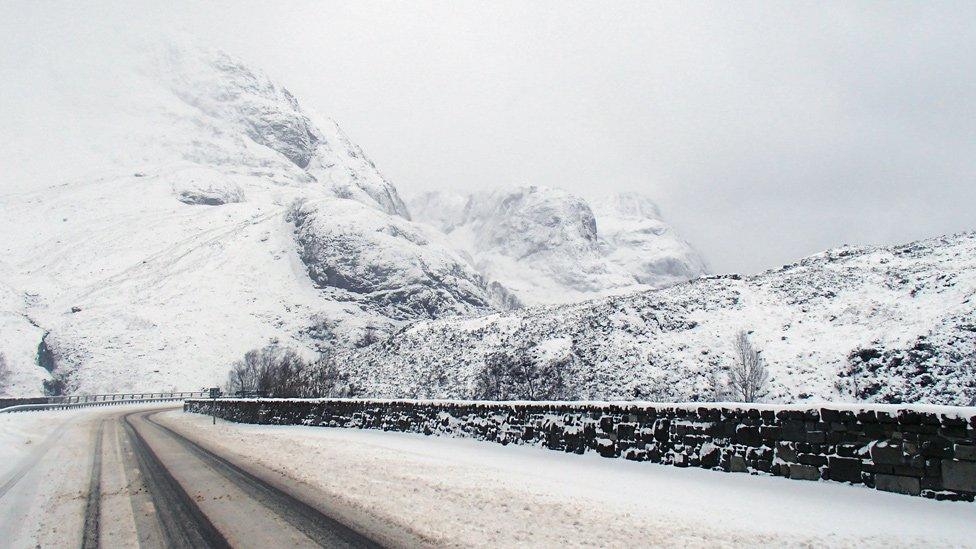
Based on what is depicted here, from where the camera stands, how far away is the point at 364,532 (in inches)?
247

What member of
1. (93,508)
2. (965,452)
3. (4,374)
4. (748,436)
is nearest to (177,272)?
(4,374)

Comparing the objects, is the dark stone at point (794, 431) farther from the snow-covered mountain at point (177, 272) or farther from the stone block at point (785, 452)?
the snow-covered mountain at point (177, 272)

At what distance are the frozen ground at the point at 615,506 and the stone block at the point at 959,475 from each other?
0.27 m

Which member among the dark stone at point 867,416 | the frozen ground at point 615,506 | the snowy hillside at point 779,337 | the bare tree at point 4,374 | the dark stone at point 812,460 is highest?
the snowy hillside at point 779,337

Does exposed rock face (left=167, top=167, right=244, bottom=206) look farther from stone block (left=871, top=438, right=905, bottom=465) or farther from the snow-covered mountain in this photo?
stone block (left=871, top=438, right=905, bottom=465)

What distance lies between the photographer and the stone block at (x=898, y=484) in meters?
7.74

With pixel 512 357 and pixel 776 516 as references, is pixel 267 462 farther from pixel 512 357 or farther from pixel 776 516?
pixel 512 357

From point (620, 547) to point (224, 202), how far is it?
201137 millimetres

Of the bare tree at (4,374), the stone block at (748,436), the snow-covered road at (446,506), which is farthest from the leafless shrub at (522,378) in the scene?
the bare tree at (4,374)

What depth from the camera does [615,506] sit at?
8094mm

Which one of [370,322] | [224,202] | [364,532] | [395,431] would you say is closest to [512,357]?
[395,431]

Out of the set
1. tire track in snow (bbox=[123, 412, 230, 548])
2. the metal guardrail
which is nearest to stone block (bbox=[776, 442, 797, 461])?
tire track in snow (bbox=[123, 412, 230, 548])

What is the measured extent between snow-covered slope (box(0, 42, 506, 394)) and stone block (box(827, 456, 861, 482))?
102462 mm

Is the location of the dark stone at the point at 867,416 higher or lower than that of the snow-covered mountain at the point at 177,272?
lower
